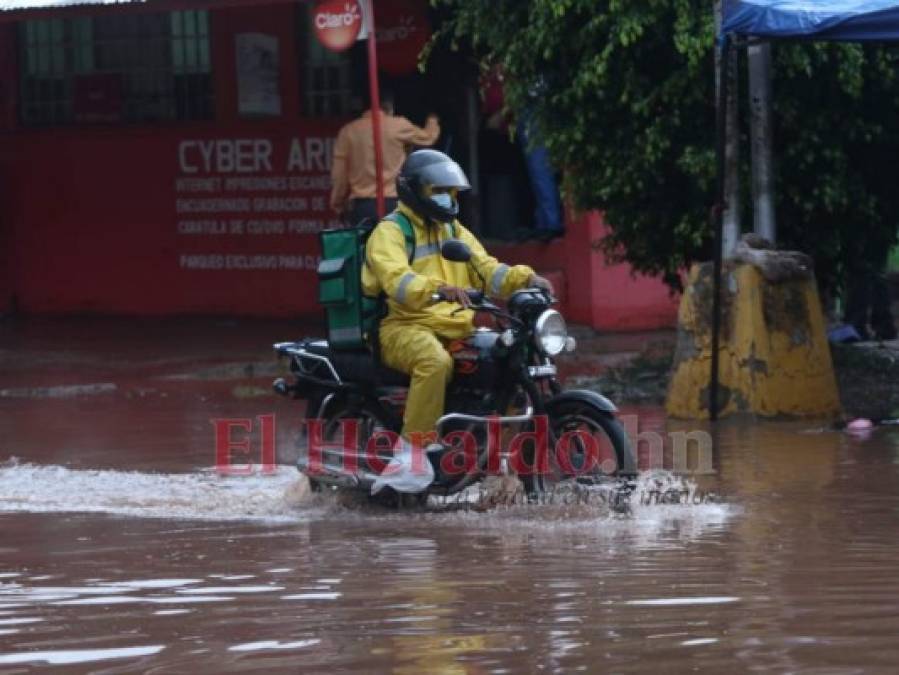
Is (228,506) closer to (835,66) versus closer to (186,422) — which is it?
(186,422)

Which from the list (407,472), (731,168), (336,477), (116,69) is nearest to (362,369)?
(336,477)

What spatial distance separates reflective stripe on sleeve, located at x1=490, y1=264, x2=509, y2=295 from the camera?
9.08 metres

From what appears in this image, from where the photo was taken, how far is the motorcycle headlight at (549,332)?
8.52 m

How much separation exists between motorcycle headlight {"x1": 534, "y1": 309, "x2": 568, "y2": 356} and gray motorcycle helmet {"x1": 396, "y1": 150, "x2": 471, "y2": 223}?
0.76 meters

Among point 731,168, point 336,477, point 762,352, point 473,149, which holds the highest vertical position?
point 473,149

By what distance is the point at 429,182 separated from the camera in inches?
352

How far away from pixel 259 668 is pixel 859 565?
8.11 feet

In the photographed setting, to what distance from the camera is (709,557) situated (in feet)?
24.3

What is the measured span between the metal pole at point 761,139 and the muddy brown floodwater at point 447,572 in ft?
4.51

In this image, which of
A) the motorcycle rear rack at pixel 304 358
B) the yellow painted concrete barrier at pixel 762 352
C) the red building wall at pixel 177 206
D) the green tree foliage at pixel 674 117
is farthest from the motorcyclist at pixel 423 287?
the red building wall at pixel 177 206

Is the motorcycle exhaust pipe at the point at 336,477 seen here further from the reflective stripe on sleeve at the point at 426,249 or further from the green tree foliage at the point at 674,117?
the green tree foliage at the point at 674,117

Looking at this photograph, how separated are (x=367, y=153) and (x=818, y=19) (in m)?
6.06

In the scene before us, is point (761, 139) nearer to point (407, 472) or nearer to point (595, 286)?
point (407, 472)

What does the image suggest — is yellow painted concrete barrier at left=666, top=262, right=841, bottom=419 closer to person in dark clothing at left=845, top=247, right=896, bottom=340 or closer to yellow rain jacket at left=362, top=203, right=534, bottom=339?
yellow rain jacket at left=362, top=203, right=534, bottom=339
